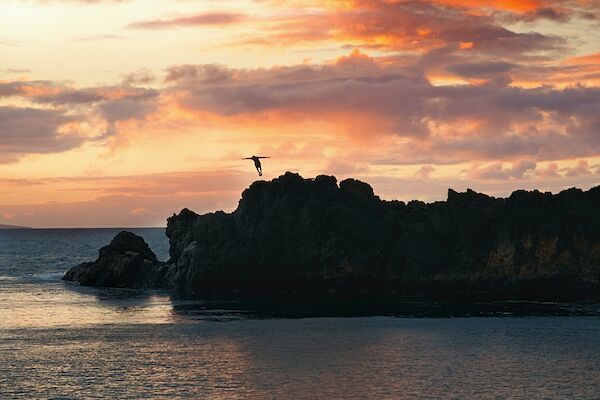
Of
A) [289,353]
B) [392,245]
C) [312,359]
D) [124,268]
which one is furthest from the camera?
[124,268]

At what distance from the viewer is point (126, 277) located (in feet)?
422

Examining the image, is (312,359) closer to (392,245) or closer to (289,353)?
(289,353)

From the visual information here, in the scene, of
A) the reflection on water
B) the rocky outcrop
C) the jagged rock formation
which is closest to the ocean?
the reflection on water

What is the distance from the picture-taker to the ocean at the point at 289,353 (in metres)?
55.4

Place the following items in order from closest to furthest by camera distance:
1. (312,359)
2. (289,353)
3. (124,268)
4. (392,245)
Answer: (312,359), (289,353), (392,245), (124,268)

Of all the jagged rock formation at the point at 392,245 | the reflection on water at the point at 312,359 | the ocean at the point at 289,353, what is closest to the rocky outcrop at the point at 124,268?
the jagged rock formation at the point at 392,245

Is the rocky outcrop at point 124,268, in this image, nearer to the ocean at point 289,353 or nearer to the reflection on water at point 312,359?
the ocean at point 289,353

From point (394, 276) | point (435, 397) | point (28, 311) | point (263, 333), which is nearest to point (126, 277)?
point (28, 311)

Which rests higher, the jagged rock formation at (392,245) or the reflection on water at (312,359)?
the jagged rock formation at (392,245)

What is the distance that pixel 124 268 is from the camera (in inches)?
5064

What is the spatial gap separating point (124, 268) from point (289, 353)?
212 ft

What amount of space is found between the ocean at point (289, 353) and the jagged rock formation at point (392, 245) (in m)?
11.4

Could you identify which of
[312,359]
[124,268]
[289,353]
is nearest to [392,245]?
[124,268]

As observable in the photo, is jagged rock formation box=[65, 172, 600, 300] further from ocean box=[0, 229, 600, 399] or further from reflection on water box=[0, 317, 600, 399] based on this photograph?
reflection on water box=[0, 317, 600, 399]
